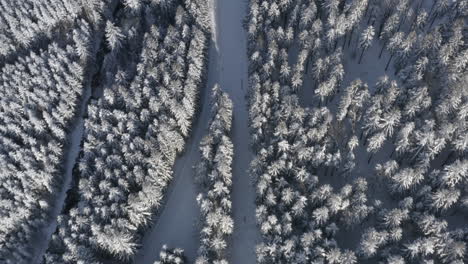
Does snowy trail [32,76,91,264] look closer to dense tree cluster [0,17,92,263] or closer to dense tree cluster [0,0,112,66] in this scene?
dense tree cluster [0,17,92,263]

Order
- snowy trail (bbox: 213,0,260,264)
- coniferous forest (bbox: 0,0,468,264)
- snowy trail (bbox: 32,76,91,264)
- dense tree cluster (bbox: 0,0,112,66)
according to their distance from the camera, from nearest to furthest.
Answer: coniferous forest (bbox: 0,0,468,264) < snowy trail (bbox: 213,0,260,264) < snowy trail (bbox: 32,76,91,264) < dense tree cluster (bbox: 0,0,112,66)

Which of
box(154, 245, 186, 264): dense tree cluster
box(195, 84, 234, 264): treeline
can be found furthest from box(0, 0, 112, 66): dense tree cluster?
box(154, 245, 186, 264): dense tree cluster

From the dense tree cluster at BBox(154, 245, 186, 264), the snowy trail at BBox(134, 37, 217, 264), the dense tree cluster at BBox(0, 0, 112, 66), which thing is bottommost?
the dense tree cluster at BBox(154, 245, 186, 264)

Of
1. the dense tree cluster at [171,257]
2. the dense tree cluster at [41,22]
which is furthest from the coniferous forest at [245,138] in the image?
the dense tree cluster at [41,22]

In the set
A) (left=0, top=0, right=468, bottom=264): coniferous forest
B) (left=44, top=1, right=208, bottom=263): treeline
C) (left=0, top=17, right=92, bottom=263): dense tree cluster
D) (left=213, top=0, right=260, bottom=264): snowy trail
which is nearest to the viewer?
(left=0, top=0, right=468, bottom=264): coniferous forest

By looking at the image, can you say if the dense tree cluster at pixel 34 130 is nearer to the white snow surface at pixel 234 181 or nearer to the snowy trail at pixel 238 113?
the white snow surface at pixel 234 181

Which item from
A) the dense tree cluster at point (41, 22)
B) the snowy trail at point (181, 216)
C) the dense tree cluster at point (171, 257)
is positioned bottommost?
the dense tree cluster at point (171, 257)

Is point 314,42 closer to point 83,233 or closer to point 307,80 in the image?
point 307,80
